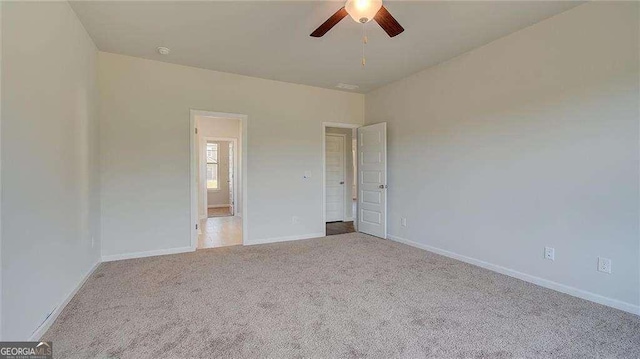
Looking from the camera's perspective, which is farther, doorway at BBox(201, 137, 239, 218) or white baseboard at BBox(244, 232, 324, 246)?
doorway at BBox(201, 137, 239, 218)

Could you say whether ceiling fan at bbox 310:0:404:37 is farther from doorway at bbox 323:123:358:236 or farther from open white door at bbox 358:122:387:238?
doorway at bbox 323:123:358:236

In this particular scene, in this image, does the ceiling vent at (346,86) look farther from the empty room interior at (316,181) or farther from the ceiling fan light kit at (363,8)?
the ceiling fan light kit at (363,8)

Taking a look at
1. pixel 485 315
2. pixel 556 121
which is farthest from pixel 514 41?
pixel 485 315

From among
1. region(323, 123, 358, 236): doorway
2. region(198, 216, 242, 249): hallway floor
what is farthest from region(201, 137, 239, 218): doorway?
region(323, 123, 358, 236): doorway

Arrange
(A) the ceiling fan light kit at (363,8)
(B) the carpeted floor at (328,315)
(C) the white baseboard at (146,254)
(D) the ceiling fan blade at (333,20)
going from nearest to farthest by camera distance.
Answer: (B) the carpeted floor at (328,315) → (A) the ceiling fan light kit at (363,8) → (D) the ceiling fan blade at (333,20) → (C) the white baseboard at (146,254)

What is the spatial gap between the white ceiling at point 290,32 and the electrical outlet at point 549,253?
2.32 meters

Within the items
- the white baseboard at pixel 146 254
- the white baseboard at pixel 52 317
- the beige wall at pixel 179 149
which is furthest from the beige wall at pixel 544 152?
the white baseboard at pixel 52 317

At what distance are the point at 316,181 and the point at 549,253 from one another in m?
3.38

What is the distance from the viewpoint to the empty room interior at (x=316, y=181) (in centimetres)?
198

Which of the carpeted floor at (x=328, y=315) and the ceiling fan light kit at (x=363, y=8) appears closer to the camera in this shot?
the carpeted floor at (x=328, y=315)

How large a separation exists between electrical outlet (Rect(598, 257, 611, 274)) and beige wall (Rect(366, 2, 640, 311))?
1.5 inches

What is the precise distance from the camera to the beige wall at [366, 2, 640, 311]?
8.07ft

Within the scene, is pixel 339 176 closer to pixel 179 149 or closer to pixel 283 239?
pixel 283 239

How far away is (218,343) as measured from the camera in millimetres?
1957
